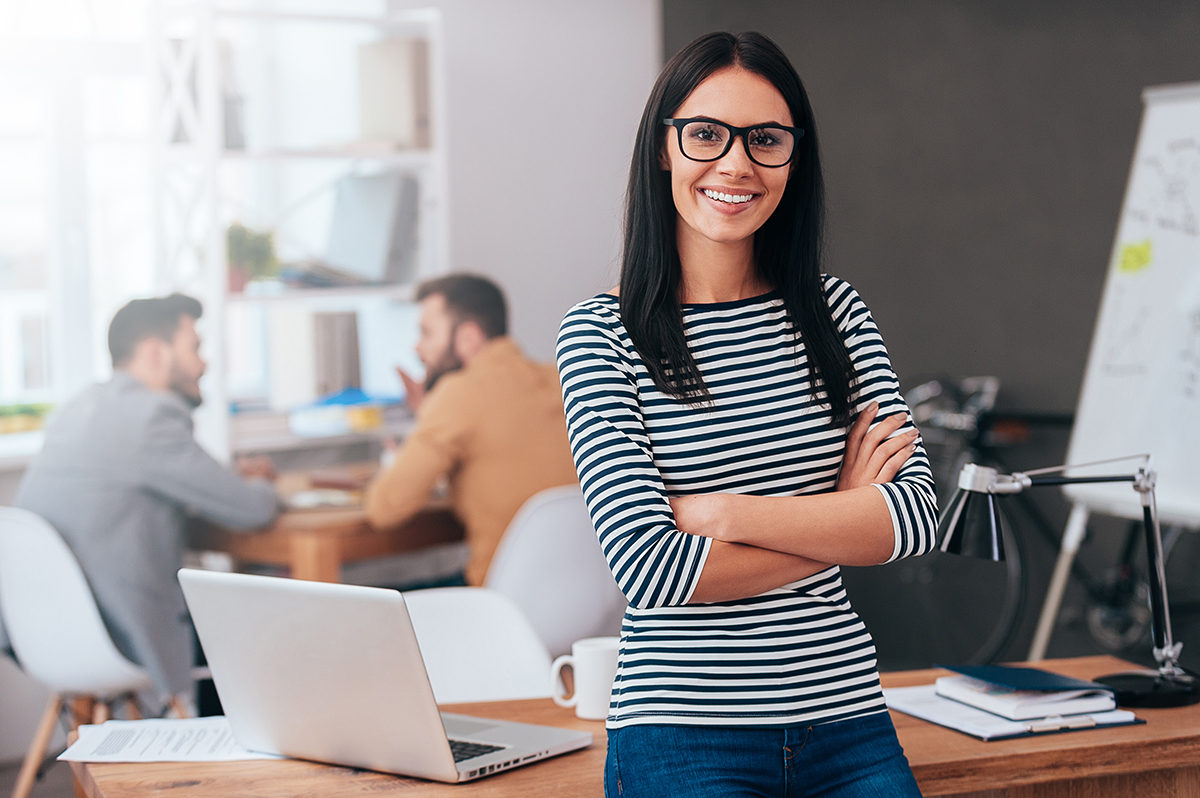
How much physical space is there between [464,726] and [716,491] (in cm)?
46

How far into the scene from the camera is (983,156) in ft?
13.7

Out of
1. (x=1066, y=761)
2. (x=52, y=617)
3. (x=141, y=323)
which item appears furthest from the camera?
(x=141, y=323)

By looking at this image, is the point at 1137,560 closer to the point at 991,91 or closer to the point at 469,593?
the point at 991,91

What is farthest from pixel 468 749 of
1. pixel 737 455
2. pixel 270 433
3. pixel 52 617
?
pixel 270 433

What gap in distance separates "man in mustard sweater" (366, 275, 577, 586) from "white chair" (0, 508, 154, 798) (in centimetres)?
72

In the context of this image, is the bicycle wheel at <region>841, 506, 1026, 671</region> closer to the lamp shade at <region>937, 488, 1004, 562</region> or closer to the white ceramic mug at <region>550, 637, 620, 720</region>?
the lamp shade at <region>937, 488, 1004, 562</region>

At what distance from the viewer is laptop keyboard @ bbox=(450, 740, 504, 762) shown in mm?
1354

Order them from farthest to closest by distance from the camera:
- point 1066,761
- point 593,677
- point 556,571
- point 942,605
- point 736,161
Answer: point 942,605
point 556,571
point 593,677
point 1066,761
point 736,161

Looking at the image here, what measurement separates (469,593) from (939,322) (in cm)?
285

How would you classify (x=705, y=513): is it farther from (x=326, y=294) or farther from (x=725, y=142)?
(x=326, y=294)

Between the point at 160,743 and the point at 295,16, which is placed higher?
the point at 295,16

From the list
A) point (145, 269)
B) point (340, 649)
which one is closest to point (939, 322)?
point (145, 269)

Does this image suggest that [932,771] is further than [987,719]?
No

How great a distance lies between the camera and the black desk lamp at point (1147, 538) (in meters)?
1.50
